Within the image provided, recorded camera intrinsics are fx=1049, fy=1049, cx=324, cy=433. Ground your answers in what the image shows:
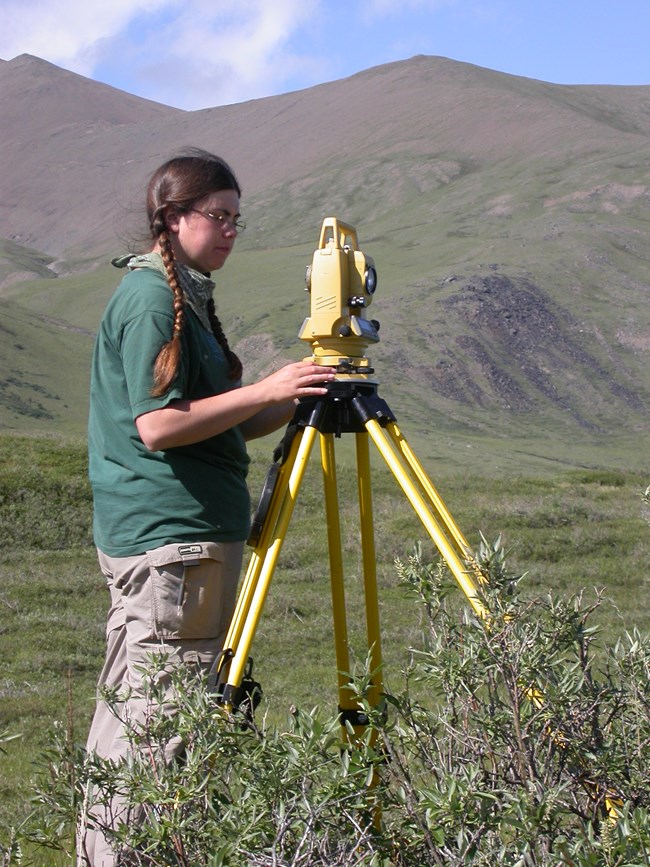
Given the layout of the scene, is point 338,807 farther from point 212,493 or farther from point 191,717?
point 212,493

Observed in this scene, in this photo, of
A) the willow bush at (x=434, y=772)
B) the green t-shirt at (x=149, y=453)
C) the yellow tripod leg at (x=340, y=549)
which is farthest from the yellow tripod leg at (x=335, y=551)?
the willow bush at (x=434, y=772)

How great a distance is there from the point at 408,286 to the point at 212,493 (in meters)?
38.3

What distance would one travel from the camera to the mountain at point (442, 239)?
35.3 metres

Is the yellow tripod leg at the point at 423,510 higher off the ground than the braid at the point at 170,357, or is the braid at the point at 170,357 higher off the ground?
the braid at the point at 170,357

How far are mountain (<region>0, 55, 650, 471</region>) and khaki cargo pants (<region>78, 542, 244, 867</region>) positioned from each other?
85cm

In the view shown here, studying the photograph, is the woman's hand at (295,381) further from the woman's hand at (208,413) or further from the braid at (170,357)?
the braid at (170,357)

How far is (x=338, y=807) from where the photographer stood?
5.52 ft

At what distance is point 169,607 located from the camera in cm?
231

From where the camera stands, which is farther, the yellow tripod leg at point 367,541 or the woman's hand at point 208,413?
the yellow tripod leg at point 367,541

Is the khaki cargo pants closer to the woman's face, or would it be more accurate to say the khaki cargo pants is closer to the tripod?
the tripod

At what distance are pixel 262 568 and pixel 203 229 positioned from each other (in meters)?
0.79

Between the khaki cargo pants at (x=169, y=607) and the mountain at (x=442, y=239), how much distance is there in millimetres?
852

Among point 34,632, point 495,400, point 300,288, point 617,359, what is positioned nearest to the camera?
point 34,632

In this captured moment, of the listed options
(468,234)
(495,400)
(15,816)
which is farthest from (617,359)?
(15,816)
